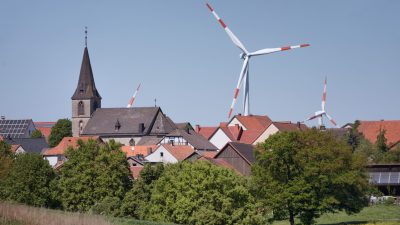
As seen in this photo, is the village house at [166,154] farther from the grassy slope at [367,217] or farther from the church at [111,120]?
the church at [111,120]

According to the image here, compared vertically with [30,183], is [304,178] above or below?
above

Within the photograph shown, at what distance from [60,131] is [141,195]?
92.0 meters

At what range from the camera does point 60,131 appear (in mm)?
154375

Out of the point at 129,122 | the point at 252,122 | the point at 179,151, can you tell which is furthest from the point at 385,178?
the point at 129,122

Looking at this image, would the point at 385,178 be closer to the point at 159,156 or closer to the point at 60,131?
the point at 159,156

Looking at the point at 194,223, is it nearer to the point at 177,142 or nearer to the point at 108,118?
the point at 177,142

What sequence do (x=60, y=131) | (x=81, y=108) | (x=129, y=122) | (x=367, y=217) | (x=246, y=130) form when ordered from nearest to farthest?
→ 1. (x=367, y=217)
2. (x=246, y=130)
3. (x=129, y=122)
4. (x=81, y=108)
5. (x=60, y=131)

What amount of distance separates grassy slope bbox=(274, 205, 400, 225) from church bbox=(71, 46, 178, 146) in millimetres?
68191

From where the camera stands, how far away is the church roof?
468 feet

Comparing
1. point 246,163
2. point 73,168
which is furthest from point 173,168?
point 246,163

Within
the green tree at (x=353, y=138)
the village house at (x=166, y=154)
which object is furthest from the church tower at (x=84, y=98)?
the green tree at (x=353, y=138)

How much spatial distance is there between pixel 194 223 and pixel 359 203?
14.5 meters

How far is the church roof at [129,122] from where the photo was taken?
143 meters

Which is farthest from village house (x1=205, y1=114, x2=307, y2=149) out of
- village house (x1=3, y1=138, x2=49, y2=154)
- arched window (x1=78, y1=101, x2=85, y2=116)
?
arched window (x1=78, y1=101, x2=85, y2=116)
